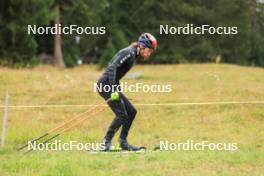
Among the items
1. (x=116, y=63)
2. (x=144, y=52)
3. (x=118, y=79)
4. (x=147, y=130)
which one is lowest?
(x=147, y=130)

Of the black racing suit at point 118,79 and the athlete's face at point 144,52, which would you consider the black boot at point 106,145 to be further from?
the athlete's face at point 144,52

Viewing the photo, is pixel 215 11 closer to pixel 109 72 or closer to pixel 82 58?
pixel 82 58

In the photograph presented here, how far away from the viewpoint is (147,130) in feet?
43.4

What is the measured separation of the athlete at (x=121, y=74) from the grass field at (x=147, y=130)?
2.20ft

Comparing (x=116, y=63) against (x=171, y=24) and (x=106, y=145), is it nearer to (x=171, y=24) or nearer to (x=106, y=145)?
(x=106, y=145)

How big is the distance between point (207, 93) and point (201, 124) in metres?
5.34

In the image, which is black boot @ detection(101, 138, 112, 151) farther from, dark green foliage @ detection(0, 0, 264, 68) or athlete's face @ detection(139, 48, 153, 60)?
dark green foliage @ detection(0, 0, 264, 68)

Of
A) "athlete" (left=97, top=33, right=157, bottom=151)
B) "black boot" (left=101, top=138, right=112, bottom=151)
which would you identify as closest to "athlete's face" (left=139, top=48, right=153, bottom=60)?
"athlete" (left=97, top=33, right=157, bottom=151)

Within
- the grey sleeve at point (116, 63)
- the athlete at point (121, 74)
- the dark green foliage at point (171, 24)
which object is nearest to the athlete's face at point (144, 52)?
the athlete at point (121, 74)

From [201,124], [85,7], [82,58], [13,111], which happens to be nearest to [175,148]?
[201,124]

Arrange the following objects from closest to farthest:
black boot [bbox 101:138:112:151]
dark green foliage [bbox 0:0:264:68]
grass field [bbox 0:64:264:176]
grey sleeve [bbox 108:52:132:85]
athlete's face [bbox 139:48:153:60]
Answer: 1. grass field [bbox 0:64:264:176]
2. grey sleeve [bbox 108:52:132:85]
3. athlete's face [bbox 139:48:153:60]
4. black boot [bbox 101:138:112:151]
5. dark green foliage [bbox 0:0:264:68]

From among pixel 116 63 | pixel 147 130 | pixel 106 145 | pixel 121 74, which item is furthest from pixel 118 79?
pixel 147 130

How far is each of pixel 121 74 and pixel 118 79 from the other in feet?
0.35

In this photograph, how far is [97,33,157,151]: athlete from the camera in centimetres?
942
